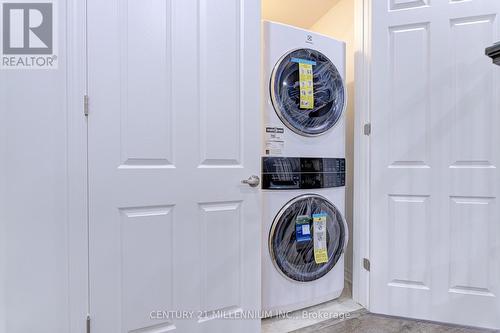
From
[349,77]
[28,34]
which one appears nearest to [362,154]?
[349,77]

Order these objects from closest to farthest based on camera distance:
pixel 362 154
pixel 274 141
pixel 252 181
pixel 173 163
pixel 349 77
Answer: pixel 173 163
pixel 252 181
pixel 274 141
pixel 362 154
pixel 349 77

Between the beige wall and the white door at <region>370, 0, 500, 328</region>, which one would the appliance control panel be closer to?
the white door at <region>370, 0, 500, 328</region>

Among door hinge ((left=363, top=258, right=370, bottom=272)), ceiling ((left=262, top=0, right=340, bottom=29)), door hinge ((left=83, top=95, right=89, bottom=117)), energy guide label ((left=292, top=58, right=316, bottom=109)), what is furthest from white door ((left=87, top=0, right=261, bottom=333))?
ceiling ((left=262, top=0, right=340, bottom=29))

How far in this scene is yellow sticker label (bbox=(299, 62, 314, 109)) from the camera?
1.86 metres

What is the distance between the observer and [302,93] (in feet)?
6.10

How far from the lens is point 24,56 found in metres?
1.18

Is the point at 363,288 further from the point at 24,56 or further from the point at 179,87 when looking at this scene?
the point at 24,56

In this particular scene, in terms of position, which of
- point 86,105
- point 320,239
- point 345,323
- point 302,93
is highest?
point 302,93

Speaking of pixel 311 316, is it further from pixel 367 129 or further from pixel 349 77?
pixel 349 77

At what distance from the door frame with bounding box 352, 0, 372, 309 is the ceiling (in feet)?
2.47

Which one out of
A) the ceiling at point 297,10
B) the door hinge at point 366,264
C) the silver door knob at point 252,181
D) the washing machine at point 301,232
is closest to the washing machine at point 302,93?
the washing machine at point 301,232

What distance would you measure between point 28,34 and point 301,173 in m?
1.49

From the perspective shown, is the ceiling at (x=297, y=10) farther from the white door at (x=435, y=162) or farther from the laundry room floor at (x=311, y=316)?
the laundry room floor at (x=311, y=316)

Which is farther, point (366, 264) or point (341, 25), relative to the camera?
point (341, 25)
